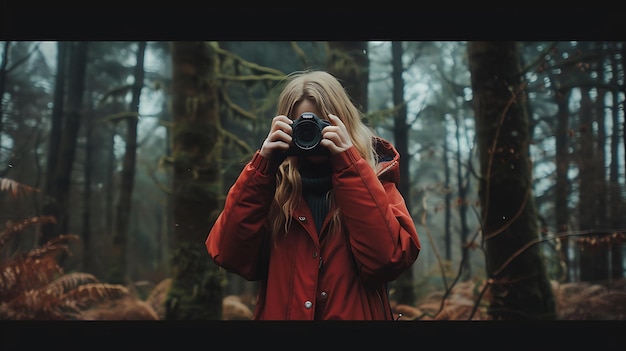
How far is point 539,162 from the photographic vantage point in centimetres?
627

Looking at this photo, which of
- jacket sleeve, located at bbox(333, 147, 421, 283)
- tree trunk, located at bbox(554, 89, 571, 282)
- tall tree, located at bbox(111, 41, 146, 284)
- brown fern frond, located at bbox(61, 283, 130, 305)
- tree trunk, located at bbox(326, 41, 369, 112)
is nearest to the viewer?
jacket sleeve, located at bbox(333, 147, 421, 283)

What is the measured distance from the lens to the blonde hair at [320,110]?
1687 millimetres

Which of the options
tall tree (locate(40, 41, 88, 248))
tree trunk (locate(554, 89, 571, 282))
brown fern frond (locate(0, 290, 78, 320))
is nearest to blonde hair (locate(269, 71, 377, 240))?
brown fern frond (locate(0, 290, 78, 320))

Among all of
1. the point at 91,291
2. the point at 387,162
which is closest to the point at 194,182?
the point at 91,291

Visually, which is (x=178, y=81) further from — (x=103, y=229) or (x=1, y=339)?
(x=103, y=229)

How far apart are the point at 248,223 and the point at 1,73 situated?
245 inches

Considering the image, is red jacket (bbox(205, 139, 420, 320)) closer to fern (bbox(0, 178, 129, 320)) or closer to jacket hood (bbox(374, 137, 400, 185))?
jacket hood (bbox(374, 137, 400, 185))

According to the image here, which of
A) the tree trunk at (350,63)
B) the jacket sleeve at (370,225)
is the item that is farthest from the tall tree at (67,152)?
the jacket sleeve at (370,225)

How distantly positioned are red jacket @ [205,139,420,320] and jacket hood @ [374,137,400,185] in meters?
0.12

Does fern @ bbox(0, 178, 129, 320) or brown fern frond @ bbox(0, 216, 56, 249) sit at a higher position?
brown fern frond @ bbox(0, 216, 56, 249)

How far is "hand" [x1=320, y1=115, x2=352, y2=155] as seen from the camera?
5.21 feet

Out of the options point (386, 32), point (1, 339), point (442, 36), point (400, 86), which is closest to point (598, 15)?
point (442, 36)

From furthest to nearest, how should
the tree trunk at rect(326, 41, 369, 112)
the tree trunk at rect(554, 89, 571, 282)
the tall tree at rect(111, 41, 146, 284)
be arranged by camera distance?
1. the tall tree at rect(111, 41, 146, 284)
2. the tree trunk at rect(554, 89, 571, 282)
3. the tree trunk at rect(326, 41, 369, 112)

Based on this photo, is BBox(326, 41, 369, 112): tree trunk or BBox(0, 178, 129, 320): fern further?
BBox(326, 41, 369, 112): tree trunk
